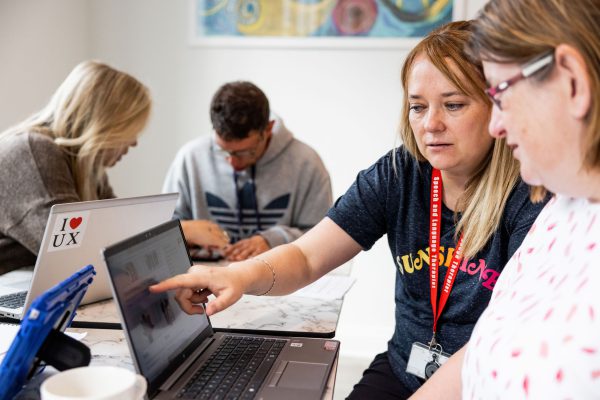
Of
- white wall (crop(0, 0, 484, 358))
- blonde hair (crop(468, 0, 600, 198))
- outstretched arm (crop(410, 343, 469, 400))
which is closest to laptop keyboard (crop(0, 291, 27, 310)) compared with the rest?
outstretched arm (crop(410, 343, 469, 400))

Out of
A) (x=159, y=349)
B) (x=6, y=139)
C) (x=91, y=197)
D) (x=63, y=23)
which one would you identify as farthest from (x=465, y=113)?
(x=63, y=23)

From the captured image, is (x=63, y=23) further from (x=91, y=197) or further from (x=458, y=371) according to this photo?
(x=458, y=371)

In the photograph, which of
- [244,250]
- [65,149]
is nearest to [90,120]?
[65,149]

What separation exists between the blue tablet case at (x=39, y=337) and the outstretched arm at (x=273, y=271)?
0.74 feet

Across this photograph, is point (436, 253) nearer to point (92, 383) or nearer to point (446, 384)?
point (446, 384)

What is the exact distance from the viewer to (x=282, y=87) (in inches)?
131

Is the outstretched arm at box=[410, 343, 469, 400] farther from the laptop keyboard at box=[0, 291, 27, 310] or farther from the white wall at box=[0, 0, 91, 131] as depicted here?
the white wall at box=[0, 0, 91, 131]

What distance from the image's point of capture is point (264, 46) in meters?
3.28

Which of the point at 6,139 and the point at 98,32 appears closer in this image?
the point at 6,139

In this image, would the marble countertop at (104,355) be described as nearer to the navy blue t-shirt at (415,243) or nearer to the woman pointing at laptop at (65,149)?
the navy blue t-shirt at (415,243)

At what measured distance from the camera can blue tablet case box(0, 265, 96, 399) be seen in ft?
2.83

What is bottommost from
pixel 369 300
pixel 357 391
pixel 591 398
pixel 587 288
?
pixel 369 300

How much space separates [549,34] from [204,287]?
0.75 m

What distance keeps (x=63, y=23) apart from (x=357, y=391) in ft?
7.99
